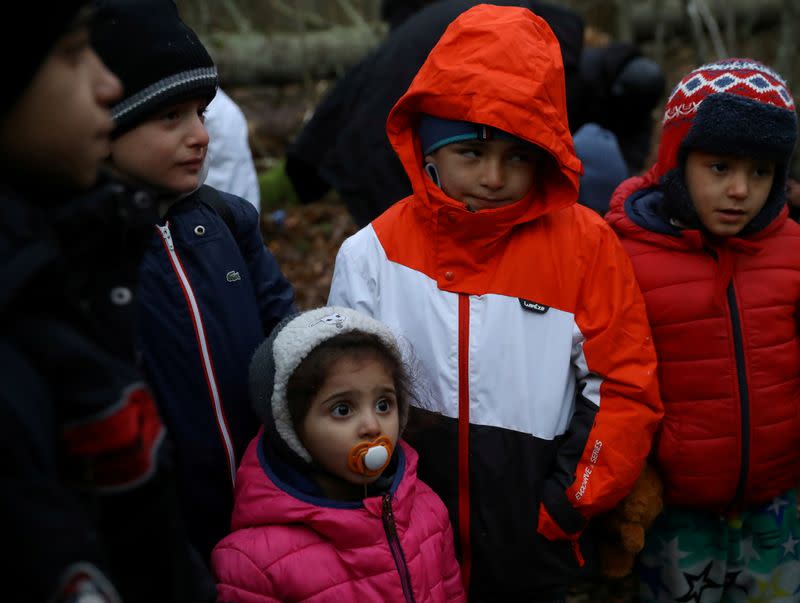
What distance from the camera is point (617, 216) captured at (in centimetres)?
318

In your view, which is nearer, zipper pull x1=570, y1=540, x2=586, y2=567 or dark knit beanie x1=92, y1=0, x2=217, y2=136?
dark knit beanie x1=92, y1=0, x2=217, y2=136

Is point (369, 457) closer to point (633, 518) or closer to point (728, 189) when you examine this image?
point (633, 518)

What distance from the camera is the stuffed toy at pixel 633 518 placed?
2959mm

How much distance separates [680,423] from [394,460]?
1.00 m

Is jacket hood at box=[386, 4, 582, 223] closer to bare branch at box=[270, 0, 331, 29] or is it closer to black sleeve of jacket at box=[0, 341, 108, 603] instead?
black sleeve of jacket at box=[0, 341, 108, 603]

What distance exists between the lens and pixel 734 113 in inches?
111

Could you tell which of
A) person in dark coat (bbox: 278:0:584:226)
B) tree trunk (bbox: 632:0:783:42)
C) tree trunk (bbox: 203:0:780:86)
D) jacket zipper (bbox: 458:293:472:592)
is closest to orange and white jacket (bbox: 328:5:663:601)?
jacket zipper (bbox: 458:293:472:592)

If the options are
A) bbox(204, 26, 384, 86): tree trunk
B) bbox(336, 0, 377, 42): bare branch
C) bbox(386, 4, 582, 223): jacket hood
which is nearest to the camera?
bbox(386, 4, 582, 223): jacket hood

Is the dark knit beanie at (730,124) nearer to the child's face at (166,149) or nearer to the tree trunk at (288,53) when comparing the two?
the child's face at (166,149)

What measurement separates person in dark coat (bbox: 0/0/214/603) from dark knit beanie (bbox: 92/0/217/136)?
82cm

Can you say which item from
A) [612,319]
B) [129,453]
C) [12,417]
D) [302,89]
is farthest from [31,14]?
[302,89]

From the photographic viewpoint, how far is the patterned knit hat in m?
2.55

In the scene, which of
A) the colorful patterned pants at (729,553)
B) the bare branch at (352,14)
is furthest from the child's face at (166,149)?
the bare branch at (352,14)

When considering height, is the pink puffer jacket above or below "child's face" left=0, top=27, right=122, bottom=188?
below
